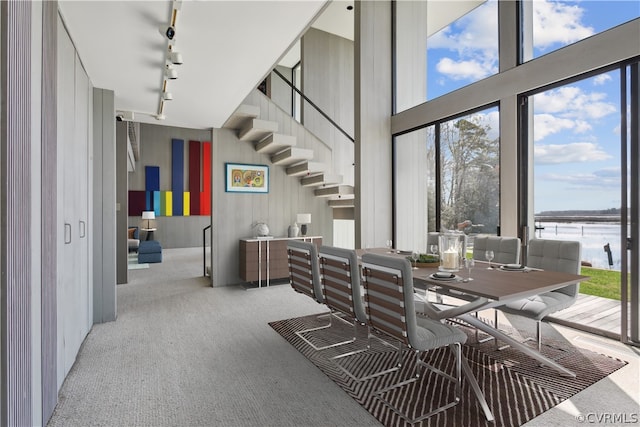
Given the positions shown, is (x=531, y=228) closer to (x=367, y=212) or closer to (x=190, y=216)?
(x=367, y=212)

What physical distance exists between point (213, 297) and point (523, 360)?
377 centimetres

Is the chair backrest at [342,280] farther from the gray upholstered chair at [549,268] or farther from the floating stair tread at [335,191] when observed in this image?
the floating stair tread at [335,191]

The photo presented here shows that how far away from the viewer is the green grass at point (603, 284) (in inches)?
127

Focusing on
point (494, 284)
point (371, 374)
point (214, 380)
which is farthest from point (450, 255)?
point (214, 380)

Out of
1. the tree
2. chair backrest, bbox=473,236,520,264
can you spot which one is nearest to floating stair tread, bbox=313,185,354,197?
the tree

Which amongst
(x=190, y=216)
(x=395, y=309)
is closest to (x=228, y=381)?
(x=395, y=309)

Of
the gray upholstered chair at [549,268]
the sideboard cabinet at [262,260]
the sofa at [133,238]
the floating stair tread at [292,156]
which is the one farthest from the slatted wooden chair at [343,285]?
the sofa at [133,238]

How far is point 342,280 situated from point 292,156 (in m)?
A: 3.23

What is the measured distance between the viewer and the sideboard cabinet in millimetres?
5418

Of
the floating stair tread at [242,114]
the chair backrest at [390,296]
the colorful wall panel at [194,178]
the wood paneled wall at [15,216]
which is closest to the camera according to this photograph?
the wood paneled wall at [15,216]

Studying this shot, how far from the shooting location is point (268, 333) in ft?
11.4

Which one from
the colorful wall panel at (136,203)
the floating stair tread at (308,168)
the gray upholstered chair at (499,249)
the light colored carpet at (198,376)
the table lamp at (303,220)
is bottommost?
the light colored carpet at (198,376)

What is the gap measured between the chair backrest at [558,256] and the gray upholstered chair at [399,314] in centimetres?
130

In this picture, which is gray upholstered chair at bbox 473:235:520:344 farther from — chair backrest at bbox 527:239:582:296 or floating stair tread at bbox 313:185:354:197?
floating stair tread at bbox 313:185:354:197
